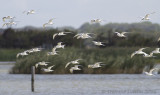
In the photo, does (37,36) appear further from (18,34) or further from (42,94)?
(42,94)

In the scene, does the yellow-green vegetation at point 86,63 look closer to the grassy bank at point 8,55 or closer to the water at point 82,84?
the water at point 82,84

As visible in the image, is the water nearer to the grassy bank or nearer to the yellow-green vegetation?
the yellow-green vegetation

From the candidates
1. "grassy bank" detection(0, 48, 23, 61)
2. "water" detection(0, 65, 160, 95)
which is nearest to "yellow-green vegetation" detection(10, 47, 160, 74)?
"water" detection(0, 65, 160, 95)

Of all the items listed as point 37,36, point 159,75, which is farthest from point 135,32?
Answer: point 159,75

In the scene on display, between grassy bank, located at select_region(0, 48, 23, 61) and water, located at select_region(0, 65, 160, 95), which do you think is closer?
water, located at select_region(0, 65, 160, 95)

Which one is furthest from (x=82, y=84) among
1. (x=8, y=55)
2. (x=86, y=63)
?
(x=8, y=55)

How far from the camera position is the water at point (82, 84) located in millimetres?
35844

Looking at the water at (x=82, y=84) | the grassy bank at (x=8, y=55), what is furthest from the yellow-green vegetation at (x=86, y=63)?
the grassy bank at (x=8, y=55)

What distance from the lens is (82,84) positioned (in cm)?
4119

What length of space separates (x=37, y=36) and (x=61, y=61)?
40.5m

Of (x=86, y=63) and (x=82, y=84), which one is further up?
(x=86, y=63)

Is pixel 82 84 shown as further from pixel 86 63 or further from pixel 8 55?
pixel 8 55

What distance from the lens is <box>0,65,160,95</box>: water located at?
3584 cm

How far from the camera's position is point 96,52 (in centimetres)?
5450
